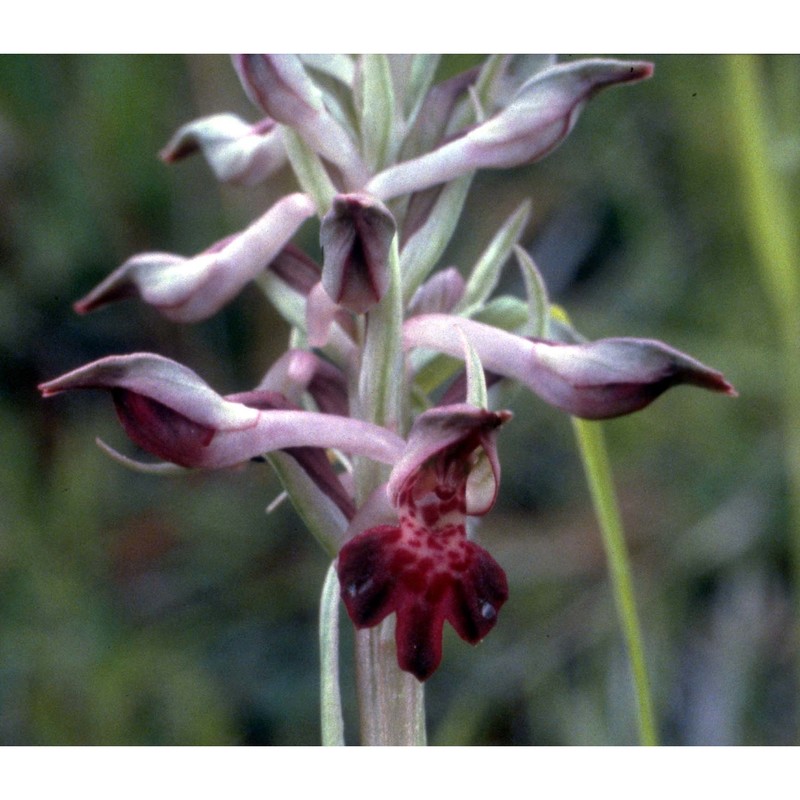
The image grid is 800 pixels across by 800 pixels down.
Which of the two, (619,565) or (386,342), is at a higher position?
(386,342)

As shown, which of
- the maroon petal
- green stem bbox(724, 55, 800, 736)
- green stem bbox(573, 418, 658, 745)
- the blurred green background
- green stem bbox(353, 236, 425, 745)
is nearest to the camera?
the maroon petal

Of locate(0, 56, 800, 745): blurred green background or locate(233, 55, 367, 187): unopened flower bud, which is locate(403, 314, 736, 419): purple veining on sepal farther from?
locate(0, 56, 800, 745): blurred green background

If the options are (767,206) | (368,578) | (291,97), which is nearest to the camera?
(368,578)

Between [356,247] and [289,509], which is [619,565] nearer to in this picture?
[356,247]

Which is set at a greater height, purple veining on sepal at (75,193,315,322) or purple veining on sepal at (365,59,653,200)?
purple veining on sepal at (365,59,653,200)

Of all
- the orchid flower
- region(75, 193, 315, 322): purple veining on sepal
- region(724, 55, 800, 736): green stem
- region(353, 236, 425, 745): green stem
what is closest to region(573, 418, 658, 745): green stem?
the orchid flower

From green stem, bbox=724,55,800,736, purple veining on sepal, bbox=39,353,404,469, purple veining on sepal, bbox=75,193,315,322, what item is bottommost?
purple veining on sepal, bbox=39,353,404,469

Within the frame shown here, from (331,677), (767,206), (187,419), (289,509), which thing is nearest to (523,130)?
(187,419)

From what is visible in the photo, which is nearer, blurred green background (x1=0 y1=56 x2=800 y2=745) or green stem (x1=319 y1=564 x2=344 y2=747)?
green stem (x1=319 y1=564 x2=344 y2=747)
